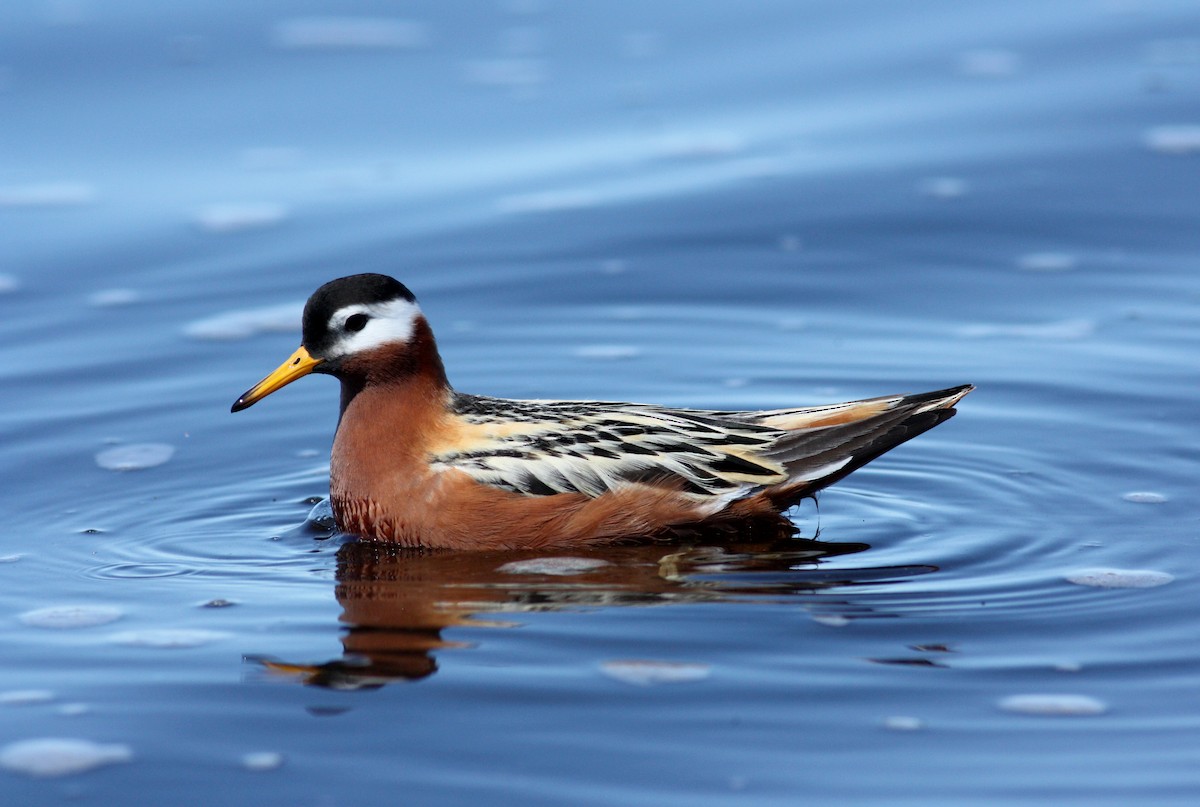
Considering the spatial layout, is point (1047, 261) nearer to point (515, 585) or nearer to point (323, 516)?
point (323, 516)

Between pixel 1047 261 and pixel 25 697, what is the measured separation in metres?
8.68

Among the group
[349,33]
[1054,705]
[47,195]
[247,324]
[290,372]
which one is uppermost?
[349,33]

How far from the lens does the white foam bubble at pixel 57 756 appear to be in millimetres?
6449

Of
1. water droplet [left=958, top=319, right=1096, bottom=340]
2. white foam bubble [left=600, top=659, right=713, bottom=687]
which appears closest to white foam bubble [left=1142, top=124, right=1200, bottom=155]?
water droplet [left=958, top=319, right=1096, bottom=340]

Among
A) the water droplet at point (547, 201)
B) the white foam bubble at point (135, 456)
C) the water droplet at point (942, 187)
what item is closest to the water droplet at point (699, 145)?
the water droplet at point (547, 201)

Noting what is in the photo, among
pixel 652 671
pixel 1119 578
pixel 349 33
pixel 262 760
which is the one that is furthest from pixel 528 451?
pixel 349 33

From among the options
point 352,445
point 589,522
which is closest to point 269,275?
point 352,445

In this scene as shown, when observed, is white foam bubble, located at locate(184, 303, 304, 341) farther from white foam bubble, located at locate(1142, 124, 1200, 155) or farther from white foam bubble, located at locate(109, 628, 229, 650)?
white foam bubble, located at locate(1142, 124, 1200, 155)

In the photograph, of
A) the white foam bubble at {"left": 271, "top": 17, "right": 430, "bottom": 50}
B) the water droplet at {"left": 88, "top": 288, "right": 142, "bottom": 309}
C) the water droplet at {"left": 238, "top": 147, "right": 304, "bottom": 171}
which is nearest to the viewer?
the water droplet at {"left": 88, "top": 288, "right": 142, "bottom": 309}

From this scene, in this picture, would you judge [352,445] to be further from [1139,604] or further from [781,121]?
[781,121]

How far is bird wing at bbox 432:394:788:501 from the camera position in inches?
342

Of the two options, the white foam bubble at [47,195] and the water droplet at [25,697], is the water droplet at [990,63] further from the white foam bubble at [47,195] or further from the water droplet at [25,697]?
Answer: the water droplet at [25,697]

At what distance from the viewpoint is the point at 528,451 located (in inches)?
344

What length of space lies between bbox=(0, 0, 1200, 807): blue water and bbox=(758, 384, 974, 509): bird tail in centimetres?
31
